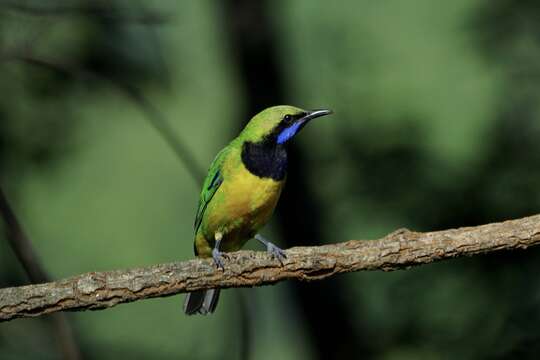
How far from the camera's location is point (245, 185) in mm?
4898

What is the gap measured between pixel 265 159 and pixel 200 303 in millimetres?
967

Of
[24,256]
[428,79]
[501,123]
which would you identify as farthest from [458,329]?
[428,79]

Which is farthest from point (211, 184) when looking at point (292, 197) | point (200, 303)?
point (292, 197)

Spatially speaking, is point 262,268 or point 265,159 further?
point 265,159

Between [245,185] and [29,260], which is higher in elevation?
[29,260]

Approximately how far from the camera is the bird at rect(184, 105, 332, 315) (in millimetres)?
4898

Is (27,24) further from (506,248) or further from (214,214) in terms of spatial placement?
(506,248)

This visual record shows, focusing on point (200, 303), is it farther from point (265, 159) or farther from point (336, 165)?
point (336, 165)

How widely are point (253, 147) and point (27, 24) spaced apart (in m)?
1.63

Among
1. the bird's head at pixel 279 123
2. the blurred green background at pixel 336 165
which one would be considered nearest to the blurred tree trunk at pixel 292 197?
the blurred green background at pixel 336 165

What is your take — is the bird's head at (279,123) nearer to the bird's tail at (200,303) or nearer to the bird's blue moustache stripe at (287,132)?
the bird's blue moustache stripe at (287,132)

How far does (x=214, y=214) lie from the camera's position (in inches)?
197

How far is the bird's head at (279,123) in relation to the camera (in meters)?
5.13

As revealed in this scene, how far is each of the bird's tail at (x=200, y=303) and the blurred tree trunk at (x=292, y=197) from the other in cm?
73
